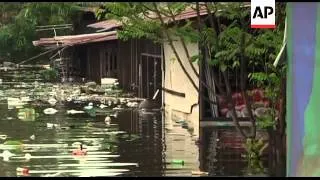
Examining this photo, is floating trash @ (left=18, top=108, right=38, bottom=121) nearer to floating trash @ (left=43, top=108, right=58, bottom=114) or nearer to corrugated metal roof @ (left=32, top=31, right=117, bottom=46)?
floating trash @ (left=43, top=108, right=58, bottom=114)

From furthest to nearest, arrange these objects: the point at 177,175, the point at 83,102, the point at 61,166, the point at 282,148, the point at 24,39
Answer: the point at 24,39, the point at 83,102, the point at 61,166, the point at 177,175, the point at 282,148

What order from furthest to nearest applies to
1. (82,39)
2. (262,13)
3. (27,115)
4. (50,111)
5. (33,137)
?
(82,39)
(50,111)
(27,115)
(33,137)
(262,13)

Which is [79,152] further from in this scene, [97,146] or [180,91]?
[180,91]

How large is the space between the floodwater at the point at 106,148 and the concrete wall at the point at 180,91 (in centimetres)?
49

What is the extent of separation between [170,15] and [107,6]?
30.2 inches

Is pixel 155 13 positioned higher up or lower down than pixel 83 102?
higher up

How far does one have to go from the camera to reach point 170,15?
8.46 m

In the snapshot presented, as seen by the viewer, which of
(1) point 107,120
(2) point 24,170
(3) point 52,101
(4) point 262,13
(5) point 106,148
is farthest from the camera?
(3) point 52,101

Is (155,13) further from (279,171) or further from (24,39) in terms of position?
(24,39)

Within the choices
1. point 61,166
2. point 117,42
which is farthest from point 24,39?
point 61,166

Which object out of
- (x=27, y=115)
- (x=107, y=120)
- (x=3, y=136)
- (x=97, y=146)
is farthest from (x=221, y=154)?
(x=27, y=115)

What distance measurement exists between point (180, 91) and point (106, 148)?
18.8 feet

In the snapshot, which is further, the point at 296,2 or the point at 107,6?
the point at 107,6

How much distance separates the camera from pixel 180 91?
17875 millimetres
